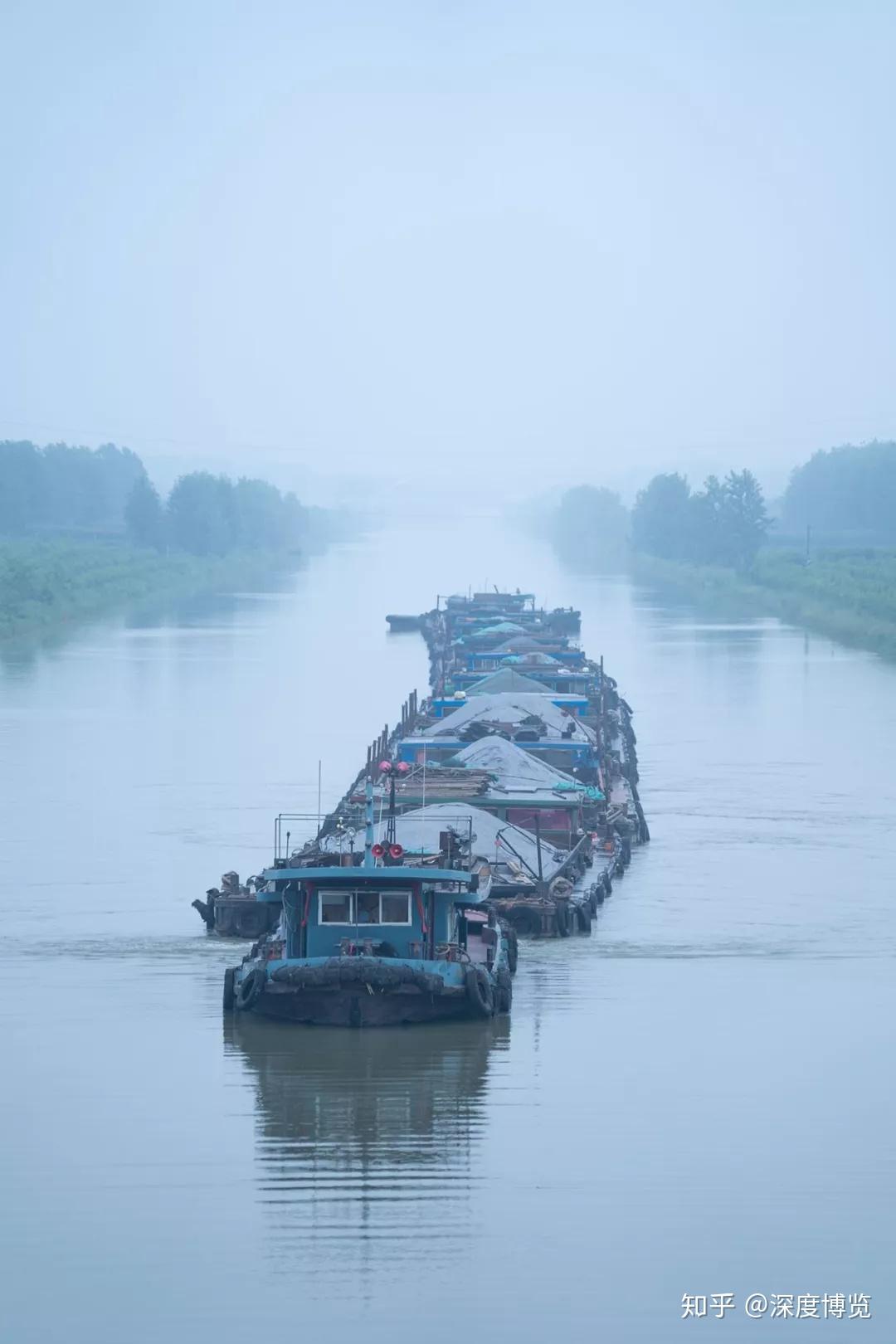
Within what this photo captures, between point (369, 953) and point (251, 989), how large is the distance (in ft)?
3.15

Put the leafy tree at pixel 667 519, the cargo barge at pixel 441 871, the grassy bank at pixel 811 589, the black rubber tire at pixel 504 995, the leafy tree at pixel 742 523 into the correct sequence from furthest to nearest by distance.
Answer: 1. the leafy tree at pixel 667 519
2. the leafy tree at pixel 742 523
3. the grassy bank at pixel 811 589
4. the black rubber tire at pixel 504 995
5. the cargo barge at pixel 441 871

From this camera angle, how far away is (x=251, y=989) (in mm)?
15539

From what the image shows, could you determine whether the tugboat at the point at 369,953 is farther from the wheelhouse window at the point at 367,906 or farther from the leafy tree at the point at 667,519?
the leafy tree at the point at 667,519

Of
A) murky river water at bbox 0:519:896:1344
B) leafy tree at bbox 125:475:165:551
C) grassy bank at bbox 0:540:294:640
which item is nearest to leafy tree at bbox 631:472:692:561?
grassy bank at bbox 0:540:294:640

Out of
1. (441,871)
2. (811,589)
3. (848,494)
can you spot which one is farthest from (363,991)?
(848,494)

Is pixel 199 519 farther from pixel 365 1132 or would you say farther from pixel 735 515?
pixel 365 1132

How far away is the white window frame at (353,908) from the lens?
1574 cm

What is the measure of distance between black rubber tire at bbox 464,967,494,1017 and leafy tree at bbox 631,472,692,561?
7469cm

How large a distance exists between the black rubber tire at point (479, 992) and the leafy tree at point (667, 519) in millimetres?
74692

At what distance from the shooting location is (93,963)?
18016 millimetres

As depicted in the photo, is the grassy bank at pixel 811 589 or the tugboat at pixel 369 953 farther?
the grassy bank at pixel 811 589

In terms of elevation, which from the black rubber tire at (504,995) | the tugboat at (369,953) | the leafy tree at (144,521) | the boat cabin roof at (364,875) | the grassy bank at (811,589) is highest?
the leafy tree at (144,521)

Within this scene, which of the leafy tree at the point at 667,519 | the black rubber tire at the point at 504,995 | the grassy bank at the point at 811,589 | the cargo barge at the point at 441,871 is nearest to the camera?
the cargo barge at the point at 441,871

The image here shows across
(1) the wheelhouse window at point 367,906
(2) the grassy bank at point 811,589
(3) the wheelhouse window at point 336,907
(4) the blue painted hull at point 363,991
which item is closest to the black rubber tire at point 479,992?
(4) the blue painted hull at point 363,991
